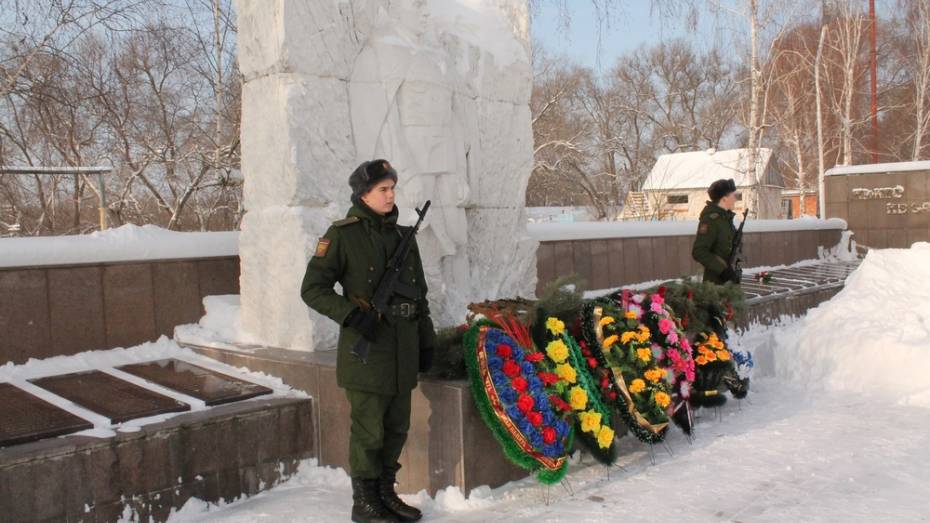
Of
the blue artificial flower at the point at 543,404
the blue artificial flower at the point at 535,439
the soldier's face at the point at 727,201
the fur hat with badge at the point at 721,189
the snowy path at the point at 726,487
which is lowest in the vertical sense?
the snowy path at the point at 726,487

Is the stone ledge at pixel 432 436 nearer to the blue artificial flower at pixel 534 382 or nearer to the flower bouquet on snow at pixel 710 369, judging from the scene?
the blue artificial flower at pixel 534 382

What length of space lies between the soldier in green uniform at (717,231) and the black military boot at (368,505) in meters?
3.58

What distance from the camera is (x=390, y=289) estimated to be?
331cm

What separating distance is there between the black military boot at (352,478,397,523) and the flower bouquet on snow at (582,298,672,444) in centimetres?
142

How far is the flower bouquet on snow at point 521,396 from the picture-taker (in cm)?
352

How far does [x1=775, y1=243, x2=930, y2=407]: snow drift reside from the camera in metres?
5.28

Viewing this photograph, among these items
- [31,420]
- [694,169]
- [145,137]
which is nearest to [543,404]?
[31,420]

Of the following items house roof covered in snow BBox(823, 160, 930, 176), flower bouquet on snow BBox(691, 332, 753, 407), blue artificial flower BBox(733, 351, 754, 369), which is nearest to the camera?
flower bouquet on snow BBox(691, 332, 753, 407)

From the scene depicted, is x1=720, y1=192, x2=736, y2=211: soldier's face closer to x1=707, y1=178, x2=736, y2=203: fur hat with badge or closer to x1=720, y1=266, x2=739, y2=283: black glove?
x1=707, y1=178, x2=736, y2=203: fur hat with badge

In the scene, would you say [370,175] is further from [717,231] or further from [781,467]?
[717,231]

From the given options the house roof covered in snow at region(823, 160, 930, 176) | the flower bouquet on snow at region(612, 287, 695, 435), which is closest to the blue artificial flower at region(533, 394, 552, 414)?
the flower bouquet on snow at region(612, 287, 695, 435)

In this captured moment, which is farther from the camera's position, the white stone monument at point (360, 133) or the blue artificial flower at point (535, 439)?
the white stone monument at point (360, 133)

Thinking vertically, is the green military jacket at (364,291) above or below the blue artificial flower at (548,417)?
above

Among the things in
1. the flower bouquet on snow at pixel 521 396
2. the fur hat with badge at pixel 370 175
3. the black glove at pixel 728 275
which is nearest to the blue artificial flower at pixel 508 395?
the flower bouquet on snow at pixel 521 396
